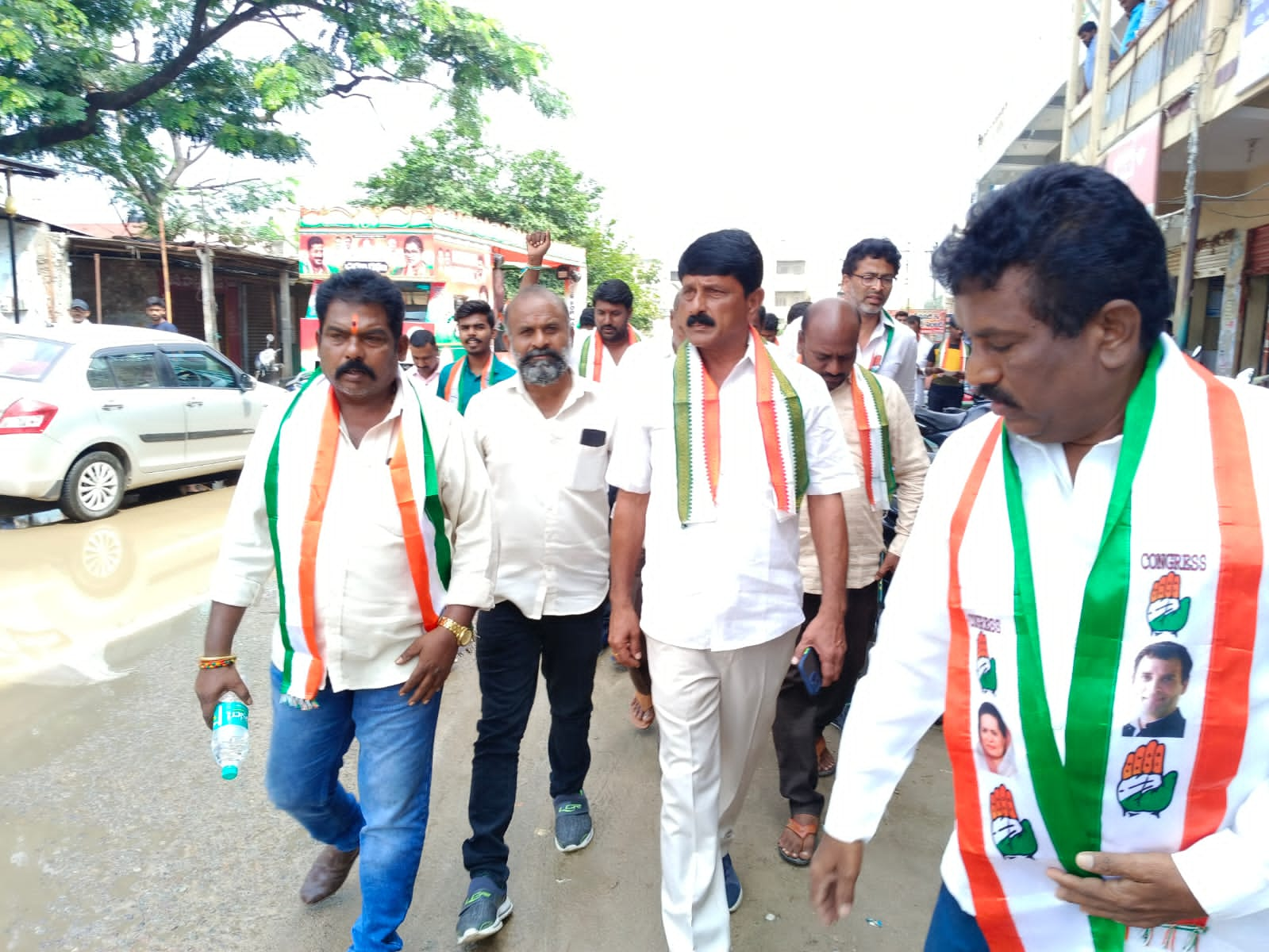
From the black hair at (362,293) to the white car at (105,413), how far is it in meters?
6.16

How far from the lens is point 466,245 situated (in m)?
19.4

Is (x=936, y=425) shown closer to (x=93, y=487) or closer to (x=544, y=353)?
(x=544, y=353)

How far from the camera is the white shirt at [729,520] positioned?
7.94 ft

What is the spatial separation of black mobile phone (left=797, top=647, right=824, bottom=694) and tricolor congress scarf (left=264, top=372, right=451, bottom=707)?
105 cm

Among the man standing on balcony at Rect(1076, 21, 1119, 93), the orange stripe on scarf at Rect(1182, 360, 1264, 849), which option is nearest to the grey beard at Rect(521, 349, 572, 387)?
the orange stripe on scarf at Rect(1182, 360, 1264, 849)

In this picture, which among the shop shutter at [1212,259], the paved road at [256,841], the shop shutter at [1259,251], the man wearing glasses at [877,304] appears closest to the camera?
the paved road at [256,841]

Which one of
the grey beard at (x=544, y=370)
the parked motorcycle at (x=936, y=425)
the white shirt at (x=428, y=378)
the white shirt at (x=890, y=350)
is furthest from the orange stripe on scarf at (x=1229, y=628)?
the white shirt at (x=428, y=378)

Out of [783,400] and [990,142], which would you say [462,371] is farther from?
[990,142]

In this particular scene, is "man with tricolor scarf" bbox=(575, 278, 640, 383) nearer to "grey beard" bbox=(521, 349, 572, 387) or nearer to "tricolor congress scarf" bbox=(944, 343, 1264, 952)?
"grey beard" bbox=(521, 349, 572, 387)

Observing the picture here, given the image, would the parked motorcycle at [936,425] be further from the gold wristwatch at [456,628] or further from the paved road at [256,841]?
the gold wristwatch at [456,628]

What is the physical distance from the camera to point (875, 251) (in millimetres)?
4688

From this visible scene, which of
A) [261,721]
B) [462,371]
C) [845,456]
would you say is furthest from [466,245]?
[845,456]

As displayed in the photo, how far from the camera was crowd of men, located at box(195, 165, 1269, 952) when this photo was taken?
1.21 meters

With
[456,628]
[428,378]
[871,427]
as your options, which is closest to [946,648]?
[456,628]
